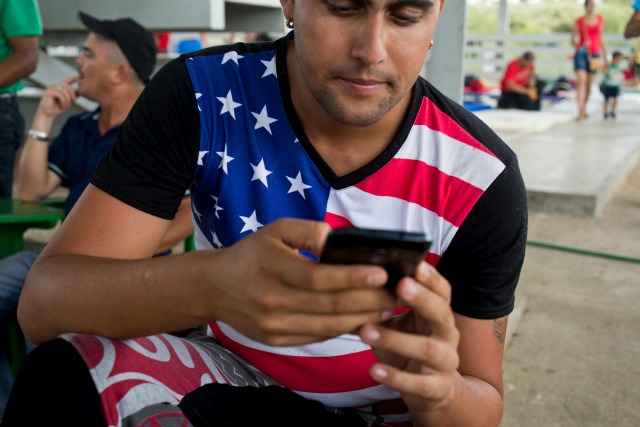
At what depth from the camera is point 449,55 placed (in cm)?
407

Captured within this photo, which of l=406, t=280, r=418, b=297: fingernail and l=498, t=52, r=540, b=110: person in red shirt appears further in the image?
l=498, t=52, r=540, b=110: person in red shirt

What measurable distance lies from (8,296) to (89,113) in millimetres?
1244

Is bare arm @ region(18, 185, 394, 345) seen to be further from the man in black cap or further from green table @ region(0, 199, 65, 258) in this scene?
the man in black cap

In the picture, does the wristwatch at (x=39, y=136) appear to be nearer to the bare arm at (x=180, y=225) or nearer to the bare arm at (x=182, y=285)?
the bare arm at (x=180, y=225)

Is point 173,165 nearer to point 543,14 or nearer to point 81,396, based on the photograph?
point 81,396

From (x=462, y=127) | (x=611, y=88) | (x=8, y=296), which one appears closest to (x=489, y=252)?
(x=462, y=127)

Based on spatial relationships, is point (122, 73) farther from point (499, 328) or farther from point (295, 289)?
point (295, 289)

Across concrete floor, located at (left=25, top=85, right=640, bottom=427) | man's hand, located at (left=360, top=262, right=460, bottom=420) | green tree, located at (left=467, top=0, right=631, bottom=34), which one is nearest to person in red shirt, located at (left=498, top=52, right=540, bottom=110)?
concrete floor, located at (left=25, top=85, right=640, bottom=427)

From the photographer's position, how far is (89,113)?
3.29 metres

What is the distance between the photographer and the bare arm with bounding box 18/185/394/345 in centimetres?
108

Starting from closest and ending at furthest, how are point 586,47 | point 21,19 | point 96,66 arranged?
1. point 96,66
2. point 21,19
3. point 586,47

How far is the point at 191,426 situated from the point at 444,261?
0.69m

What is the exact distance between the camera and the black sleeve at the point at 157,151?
1573 mm

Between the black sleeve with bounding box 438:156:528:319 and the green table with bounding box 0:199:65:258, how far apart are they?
172 cm
